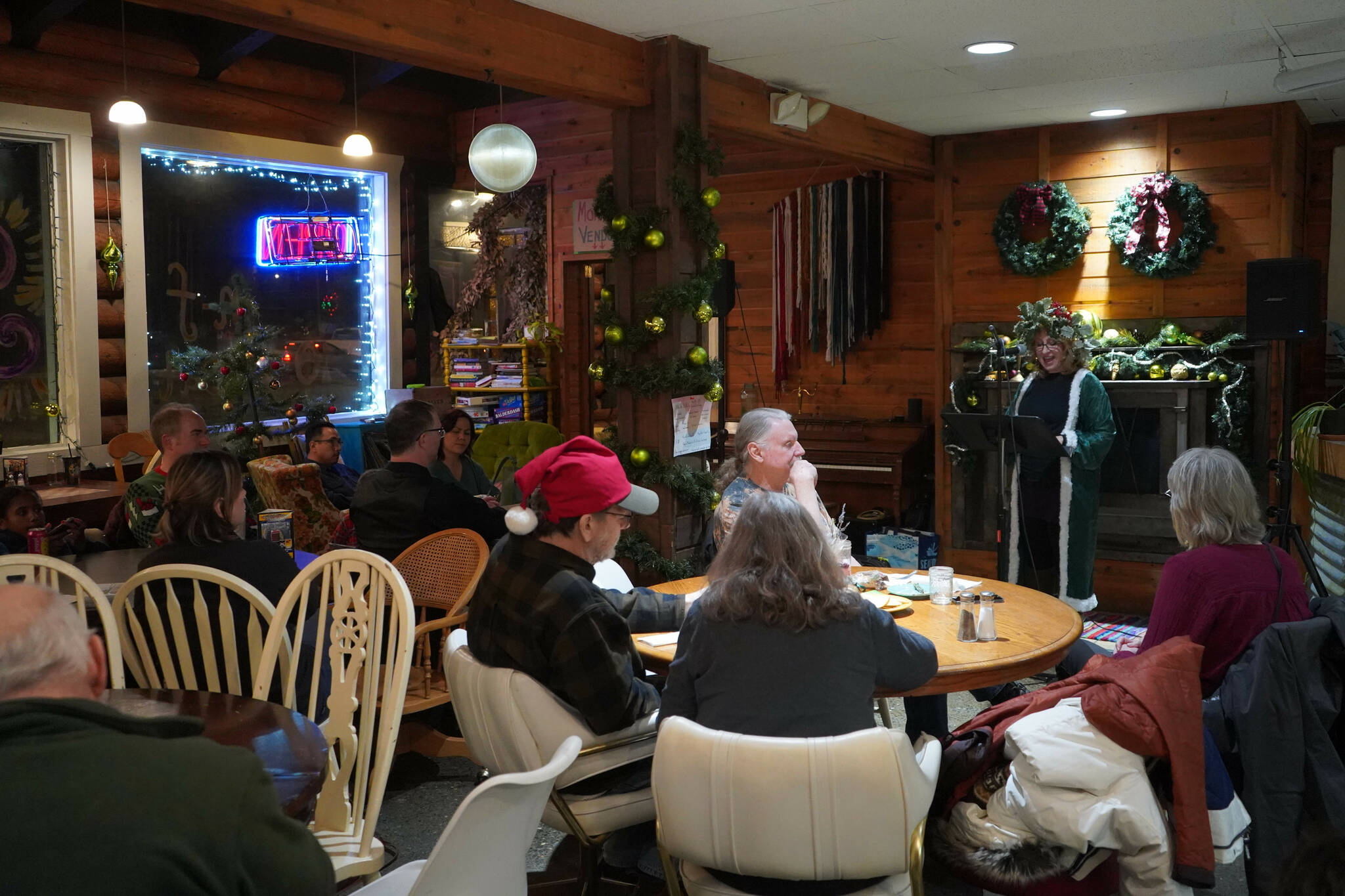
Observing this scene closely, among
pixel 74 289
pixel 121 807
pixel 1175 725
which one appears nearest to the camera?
pixel 121 807

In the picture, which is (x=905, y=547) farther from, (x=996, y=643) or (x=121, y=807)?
(x=121, y=807)

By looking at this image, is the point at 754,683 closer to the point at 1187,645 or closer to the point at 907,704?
the point at 1187,645

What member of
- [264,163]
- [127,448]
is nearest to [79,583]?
[127,448]

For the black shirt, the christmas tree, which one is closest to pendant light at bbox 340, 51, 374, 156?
the christmas tree

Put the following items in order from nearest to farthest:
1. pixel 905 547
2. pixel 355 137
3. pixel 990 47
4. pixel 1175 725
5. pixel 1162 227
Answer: pixel 1175 725 < pixel 990 47 < pixel 1162 227 < pixel 905 547 < pixel 355 137

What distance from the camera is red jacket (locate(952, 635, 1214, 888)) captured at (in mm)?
2344

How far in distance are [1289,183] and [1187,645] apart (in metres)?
4.75

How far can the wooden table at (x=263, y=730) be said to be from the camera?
1882mm

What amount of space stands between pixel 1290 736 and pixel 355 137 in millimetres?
6558

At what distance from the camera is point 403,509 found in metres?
4.08

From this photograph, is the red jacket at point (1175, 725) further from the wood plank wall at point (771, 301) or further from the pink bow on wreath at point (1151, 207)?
the wood plank wall at point (771, 301)

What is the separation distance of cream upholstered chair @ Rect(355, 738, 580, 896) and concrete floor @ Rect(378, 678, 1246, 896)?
4.93 ft

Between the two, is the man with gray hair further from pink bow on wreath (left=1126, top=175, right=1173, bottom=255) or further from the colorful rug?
pink bow on wreath (left=1126, top=175, right=1173, bottom=255)

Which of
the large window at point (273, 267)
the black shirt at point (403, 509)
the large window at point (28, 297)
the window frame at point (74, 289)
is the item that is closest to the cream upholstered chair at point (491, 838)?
the black shirt at point (403, 509)
